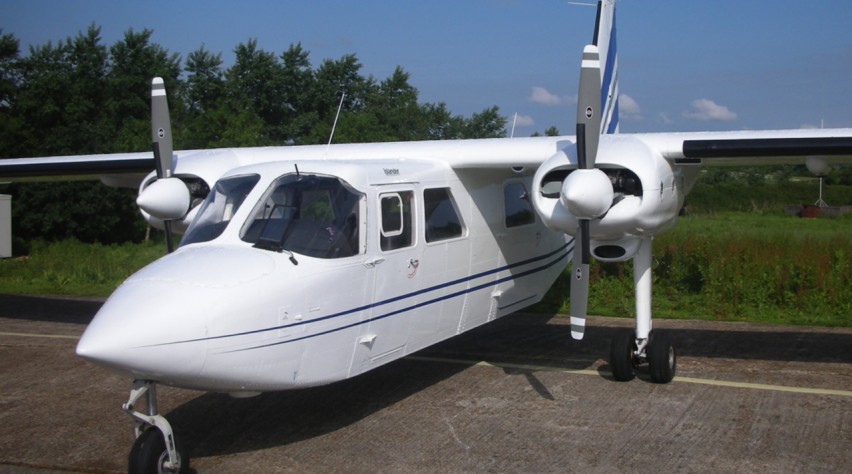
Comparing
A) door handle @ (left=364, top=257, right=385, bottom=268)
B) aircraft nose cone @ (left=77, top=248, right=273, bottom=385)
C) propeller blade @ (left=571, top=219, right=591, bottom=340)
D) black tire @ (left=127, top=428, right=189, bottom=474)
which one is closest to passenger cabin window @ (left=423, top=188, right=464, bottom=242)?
door handle @ (left=364, top=257, right=385, bottom=268)

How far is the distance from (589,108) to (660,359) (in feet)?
8.53

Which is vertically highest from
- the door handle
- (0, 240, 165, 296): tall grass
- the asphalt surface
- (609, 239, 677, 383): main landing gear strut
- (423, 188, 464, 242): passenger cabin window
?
(423, 188, 464, 242): passenger cabin window

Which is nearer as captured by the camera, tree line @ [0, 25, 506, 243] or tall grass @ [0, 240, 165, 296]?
tall grass @ [0, 240, 165, 296]

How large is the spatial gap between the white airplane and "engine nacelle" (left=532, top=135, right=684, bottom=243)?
0.05 feet

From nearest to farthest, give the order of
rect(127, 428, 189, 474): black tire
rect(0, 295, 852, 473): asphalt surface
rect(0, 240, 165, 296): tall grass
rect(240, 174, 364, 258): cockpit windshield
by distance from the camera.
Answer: rect(127, 428, 189, 474): black tire
rect(0, 295, 852, 473): asphalt surface
rect(240, 174, 364, 258): cockpit windshield
rect(0, 240, 165, 296): tall grass

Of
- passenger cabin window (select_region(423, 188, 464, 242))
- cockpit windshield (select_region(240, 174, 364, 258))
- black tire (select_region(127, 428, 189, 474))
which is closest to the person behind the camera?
black tire (select_region(127, 428, 189, 474))

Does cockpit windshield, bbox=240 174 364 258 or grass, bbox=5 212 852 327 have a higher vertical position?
cockpit windshield, bbox=240 174 364 258

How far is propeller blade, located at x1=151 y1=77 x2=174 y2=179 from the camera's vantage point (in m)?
8.36

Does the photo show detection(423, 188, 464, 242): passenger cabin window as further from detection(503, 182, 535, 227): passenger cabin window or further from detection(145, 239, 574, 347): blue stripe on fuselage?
detection(503, 182, 535, 227): passenger cabin window

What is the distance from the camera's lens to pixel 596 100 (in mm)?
7148

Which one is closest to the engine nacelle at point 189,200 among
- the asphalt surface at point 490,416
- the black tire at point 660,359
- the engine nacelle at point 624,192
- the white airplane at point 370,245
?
the white airplane at point 370,245

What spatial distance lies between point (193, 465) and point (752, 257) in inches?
398

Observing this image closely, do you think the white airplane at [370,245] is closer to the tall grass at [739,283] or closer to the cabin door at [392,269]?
the cabin door at [392,269]

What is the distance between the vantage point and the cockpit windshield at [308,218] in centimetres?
618
